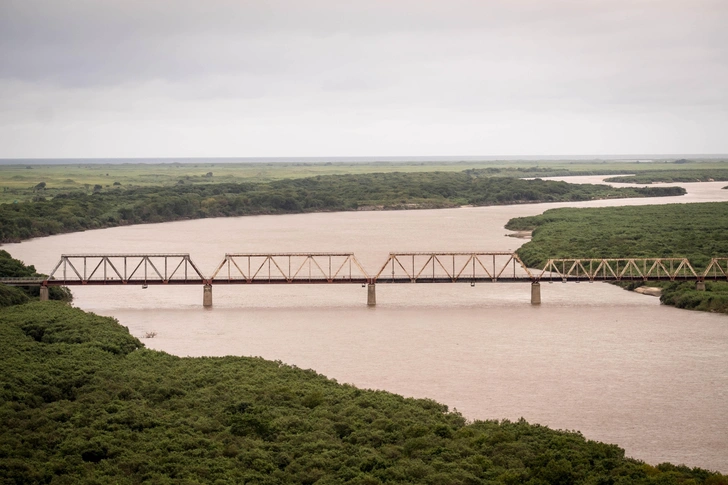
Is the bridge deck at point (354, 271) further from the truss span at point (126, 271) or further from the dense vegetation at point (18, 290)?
the dense vegetation at point (18, 290)

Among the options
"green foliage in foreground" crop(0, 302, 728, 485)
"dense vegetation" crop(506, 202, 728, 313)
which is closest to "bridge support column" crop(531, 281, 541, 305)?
"dense vegetation" crop(506, 202, 728, 313)

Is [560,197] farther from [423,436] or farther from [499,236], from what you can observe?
[423,436]

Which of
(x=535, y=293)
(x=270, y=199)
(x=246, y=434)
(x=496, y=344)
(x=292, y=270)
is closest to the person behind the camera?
(x=246, y=434)

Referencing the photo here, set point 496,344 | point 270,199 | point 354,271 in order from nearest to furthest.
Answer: point 496,344, point 354,271, point 270,199

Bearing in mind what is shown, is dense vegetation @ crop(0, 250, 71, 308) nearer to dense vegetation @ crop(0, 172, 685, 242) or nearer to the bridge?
the bridge

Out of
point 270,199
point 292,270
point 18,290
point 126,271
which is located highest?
point 18,290

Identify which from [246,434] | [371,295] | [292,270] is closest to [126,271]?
[292,270]

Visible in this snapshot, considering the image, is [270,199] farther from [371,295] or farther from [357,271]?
[371,295]
